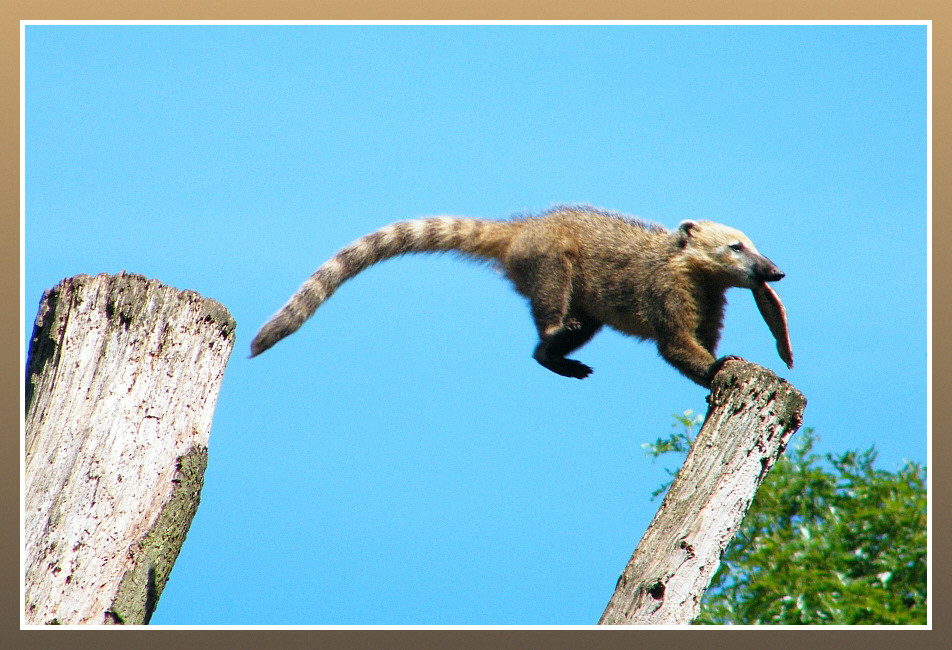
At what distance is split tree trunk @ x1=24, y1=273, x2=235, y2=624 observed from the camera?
3.85 metres

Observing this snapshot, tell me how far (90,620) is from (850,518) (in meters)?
4.84

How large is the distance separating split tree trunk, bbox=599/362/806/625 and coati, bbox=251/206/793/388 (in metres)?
1.26

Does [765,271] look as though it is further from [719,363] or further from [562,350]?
[562,350]

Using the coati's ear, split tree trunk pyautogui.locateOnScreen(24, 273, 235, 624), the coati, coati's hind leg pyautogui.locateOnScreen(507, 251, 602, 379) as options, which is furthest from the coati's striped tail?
split tree trunk pyautogui.locateOnScreen(24, 273, 235, 624)

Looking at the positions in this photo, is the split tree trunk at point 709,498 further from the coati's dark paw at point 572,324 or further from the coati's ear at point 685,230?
the coati's ear at point 685,230

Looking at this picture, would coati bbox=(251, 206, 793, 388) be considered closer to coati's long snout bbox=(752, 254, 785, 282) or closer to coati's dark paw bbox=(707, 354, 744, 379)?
coati's long snout bbox=(752, 254, 785, 282)

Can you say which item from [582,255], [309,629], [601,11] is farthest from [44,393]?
[601,11]

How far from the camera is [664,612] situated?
11.7 feet

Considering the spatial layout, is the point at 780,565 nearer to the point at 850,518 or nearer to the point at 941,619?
the point at 850,518

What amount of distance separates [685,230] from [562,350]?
3.72ft

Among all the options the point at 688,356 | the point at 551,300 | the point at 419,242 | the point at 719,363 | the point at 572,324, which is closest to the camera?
the point at 719,363

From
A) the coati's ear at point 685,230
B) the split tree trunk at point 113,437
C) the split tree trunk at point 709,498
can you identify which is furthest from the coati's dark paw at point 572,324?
the split tree trunk at point 113,437

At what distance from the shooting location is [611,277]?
5.81 m

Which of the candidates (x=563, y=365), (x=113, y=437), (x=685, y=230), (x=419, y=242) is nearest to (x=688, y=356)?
(x=563, y=365)
